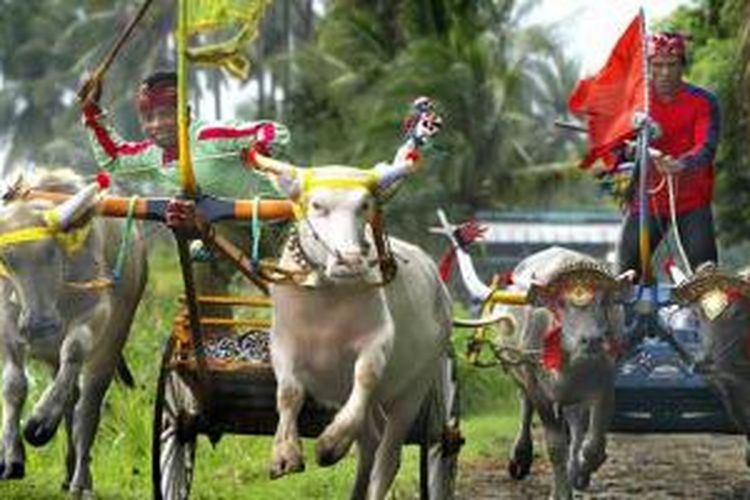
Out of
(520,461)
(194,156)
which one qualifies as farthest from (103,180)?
(520,461)

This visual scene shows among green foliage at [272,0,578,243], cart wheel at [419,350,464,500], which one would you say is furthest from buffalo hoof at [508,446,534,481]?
green foliage at [272,0,578,243]

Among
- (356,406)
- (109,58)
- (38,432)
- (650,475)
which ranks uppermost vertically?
(109,58)

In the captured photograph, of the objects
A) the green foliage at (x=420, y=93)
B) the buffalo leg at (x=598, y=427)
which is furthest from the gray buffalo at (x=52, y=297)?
the green foliage at (x=420, y=93)

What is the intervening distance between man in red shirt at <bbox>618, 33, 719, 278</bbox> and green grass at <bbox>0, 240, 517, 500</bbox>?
97.0 inches

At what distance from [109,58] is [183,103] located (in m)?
0.44

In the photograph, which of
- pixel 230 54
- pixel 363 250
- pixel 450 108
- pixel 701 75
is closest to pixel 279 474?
pixel 363 250

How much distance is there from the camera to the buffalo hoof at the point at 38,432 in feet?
22.5

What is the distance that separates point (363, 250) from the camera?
236 inches

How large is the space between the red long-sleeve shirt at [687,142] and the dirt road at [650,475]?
2.03 metres

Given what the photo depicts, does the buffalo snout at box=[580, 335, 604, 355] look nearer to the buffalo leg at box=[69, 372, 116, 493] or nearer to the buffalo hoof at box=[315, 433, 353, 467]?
the buffalo leg at box=[69, 372, 116, 493]

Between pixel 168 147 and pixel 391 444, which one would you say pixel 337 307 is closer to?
pixel 391 444

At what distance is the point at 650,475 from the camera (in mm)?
11969

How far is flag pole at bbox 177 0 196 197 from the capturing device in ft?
21.4

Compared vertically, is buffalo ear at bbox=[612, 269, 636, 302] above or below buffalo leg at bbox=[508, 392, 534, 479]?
above
